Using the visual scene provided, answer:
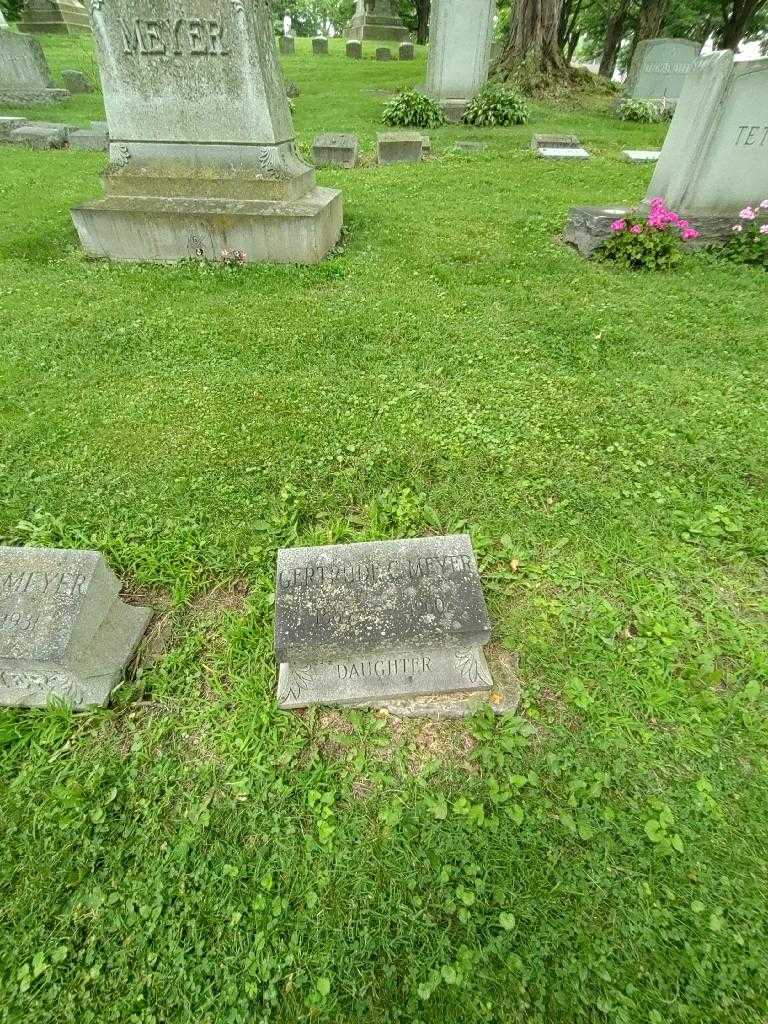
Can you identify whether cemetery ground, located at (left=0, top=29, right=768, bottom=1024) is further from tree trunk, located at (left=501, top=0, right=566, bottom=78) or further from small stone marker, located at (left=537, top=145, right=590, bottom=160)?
tree trunk, located at (left=501, top=0, right=566, bottom=78)

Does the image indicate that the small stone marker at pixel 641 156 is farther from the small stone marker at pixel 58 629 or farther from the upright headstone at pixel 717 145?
the small stone marker at pixel 58 629

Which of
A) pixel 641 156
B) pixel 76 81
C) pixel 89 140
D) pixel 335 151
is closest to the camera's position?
pixel 335 151

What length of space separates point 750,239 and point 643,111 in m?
10.6

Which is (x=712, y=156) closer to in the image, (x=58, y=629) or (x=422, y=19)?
(x=58, y=629)

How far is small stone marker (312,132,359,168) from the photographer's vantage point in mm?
9953

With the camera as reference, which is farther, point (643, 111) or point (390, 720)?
point (643, 111)

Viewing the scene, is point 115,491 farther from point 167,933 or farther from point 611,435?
point 611,435

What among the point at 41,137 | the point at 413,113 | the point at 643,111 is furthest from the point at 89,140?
the point at 643,111

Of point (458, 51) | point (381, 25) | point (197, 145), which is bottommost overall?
point (197, 145)

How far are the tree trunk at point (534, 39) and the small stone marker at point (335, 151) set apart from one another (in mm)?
7804

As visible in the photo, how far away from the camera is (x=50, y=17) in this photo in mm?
21953

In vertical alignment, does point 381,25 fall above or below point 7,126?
above

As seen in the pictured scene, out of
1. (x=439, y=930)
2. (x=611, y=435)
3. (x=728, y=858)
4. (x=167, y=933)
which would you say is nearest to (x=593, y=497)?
(x=611, y=435)

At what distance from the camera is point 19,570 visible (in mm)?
2186
